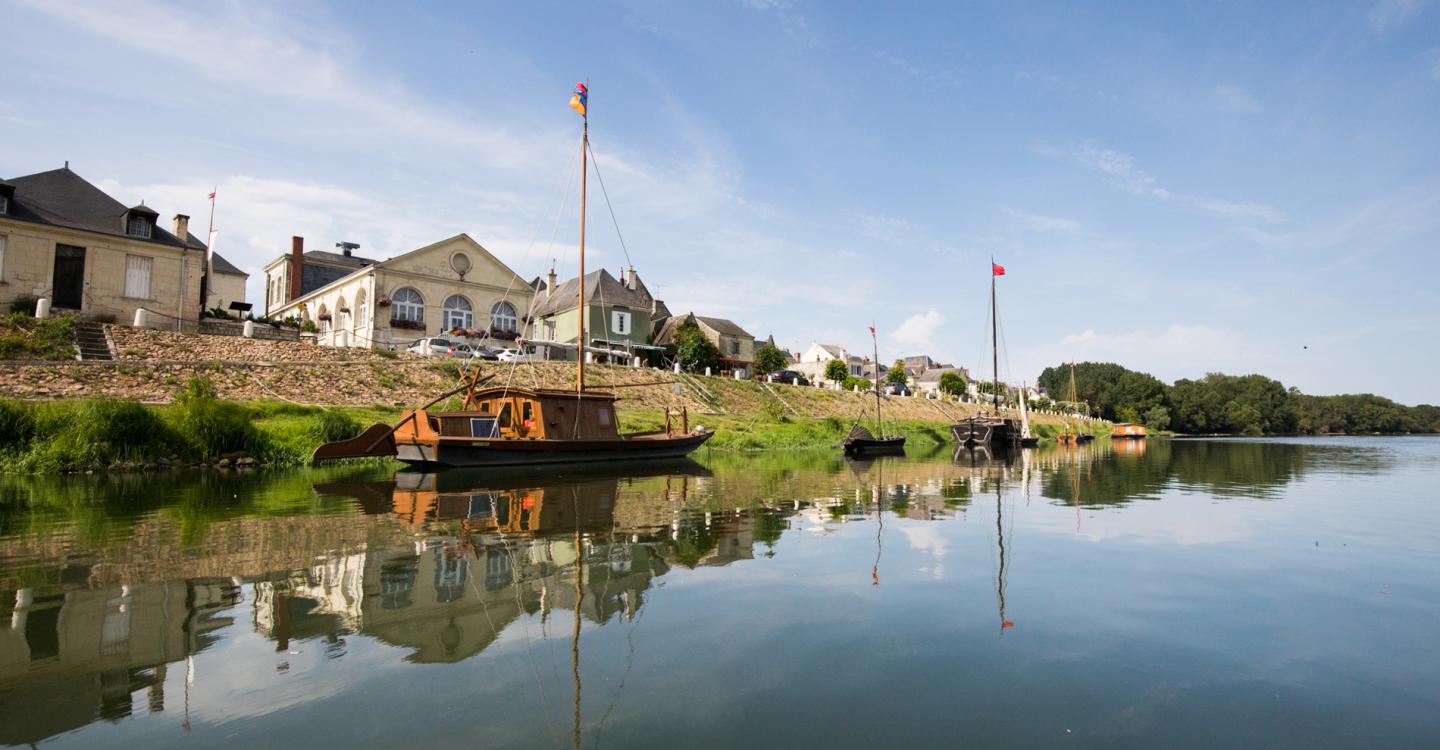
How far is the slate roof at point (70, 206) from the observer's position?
3298 centimetres

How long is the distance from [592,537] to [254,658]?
5887 mm

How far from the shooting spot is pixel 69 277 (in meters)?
33.1

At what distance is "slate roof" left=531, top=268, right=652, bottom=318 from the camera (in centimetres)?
5647

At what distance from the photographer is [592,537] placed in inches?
449

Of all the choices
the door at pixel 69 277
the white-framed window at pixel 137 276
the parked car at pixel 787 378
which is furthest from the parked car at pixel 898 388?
the door at pixel 69 277

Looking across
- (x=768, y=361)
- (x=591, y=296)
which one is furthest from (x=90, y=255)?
(x=768, y=361)

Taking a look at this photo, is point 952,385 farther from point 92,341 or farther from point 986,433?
point 92,341

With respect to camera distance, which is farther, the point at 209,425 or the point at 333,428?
the point at 333,428

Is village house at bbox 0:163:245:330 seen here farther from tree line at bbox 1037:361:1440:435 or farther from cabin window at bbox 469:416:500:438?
tree line at bbox 1037:361:1440:435

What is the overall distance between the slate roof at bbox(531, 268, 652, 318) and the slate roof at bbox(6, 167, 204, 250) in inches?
1004

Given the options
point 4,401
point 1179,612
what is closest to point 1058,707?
point 1179,612

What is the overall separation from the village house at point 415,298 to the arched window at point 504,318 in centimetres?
7

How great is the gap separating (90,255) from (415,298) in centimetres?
1699

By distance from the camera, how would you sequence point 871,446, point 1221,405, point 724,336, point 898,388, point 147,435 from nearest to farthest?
1. point 147,435
2. point 871,446
3. point 724,336
4. point 898,388
5. point 1221,405
